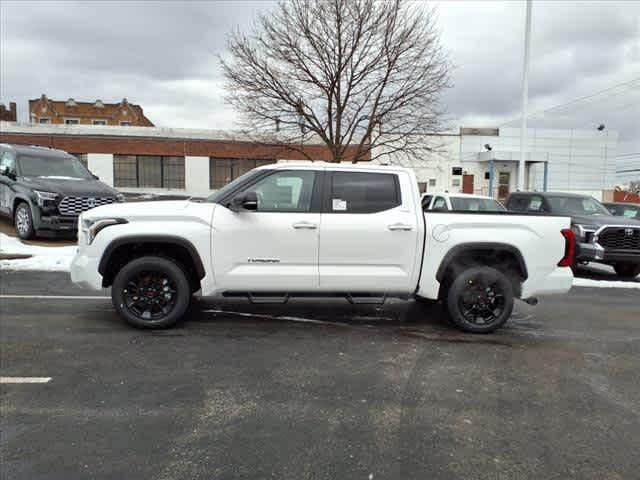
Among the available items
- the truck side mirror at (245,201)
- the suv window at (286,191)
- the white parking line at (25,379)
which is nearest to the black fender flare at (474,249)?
the suv window at (286,191)

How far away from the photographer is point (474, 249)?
17.8 ft

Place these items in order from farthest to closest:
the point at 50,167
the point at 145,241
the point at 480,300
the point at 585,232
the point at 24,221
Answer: the point at 50,167
the point at 24,221
the point at 585,232
the point at 480,300
the point at 145,241

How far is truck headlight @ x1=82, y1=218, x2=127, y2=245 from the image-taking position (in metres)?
5.18

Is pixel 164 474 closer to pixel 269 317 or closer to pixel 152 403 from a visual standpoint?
pixel 152 403

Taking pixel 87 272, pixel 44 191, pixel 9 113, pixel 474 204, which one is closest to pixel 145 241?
pixel 87 272

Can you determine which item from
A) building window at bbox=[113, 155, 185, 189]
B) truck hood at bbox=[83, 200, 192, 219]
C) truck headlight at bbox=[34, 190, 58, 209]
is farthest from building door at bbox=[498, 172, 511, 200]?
truck hood at bbox=[83, 200, 192, 219]

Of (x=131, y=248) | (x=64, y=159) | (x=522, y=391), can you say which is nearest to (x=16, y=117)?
(x=64, y=159)

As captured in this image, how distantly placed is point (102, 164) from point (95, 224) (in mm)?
30612

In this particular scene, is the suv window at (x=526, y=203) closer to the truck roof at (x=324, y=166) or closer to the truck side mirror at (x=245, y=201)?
the truck roof at (x=324, y=166)

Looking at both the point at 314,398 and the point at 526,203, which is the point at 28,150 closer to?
the point at 314,398

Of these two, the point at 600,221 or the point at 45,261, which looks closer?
the point at 45,261

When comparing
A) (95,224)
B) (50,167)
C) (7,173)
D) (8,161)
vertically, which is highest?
(8,161)

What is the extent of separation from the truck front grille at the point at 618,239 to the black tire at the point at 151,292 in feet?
28.9

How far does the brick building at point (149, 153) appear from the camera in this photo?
106 ft
